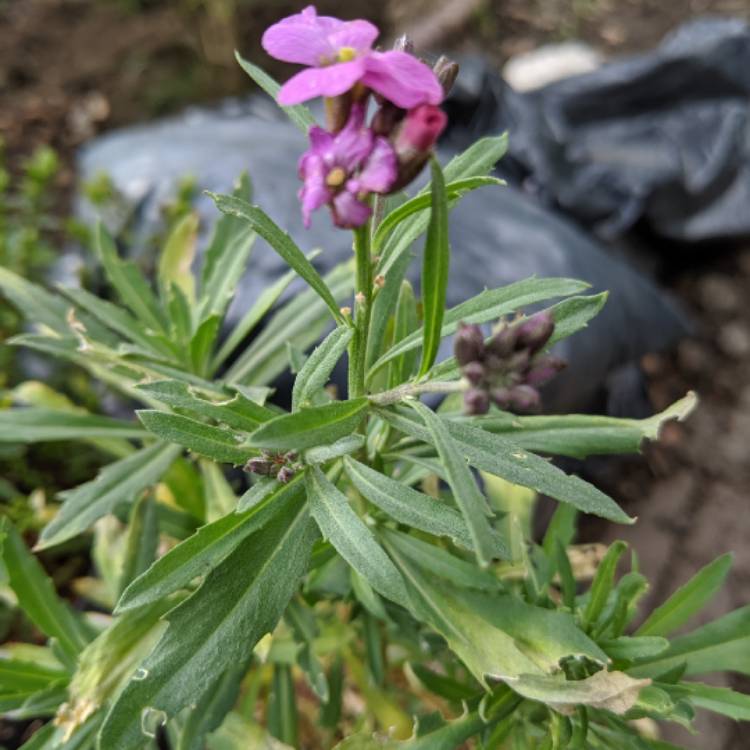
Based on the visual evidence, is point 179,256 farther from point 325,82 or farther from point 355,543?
point 325,82

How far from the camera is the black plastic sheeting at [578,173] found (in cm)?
245

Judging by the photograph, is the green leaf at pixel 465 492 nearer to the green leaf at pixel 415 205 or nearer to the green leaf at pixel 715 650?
the green leaf at pixel 415 205

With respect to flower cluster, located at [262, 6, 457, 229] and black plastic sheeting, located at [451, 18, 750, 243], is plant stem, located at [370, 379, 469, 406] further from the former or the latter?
black plastic sheeting, located at [451, 18, 750, 243]

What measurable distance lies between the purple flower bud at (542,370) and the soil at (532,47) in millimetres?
1955

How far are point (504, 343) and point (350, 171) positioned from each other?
0.22 metres

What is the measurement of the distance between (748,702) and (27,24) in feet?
14.0

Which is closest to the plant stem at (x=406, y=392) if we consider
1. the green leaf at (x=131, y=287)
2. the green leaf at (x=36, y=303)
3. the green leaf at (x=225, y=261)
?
the green leaf at (x=225, y=261)

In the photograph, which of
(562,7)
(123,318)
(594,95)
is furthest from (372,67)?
(562,7)

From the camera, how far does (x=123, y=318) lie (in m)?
1.53

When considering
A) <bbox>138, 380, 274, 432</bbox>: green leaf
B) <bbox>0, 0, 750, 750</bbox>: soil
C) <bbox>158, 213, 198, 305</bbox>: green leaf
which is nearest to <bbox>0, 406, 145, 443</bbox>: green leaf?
<bbox>158, 213, 198, 305</bbox>: green leaf

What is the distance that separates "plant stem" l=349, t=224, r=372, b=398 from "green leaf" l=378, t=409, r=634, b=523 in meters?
0.11

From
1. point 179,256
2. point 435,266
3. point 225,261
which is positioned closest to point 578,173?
point 179,256

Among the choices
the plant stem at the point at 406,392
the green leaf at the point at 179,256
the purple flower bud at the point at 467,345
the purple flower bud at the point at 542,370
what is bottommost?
the green leaf at the point at 179,256

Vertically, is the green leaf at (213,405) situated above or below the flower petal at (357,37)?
below
